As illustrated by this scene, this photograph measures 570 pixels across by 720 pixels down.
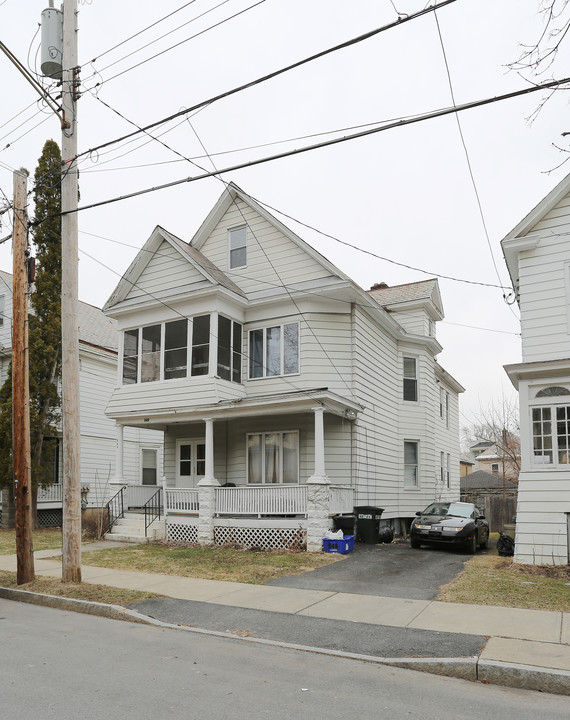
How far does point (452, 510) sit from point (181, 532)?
7.60 metres

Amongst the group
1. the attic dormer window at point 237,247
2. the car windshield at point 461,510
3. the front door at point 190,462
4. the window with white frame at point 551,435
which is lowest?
the car windshield at point 461,510

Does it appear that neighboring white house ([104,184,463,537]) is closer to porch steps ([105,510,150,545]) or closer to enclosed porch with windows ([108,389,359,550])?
enclosed porch with windows ([108,389,359,550])

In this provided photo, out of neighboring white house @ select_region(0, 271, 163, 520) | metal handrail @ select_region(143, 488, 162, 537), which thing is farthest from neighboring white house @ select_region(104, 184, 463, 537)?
neighboring white house @ select_region(0, 271, 163, 520)

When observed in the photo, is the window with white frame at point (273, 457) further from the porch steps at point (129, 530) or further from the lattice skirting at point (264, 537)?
the porch steps at point (129, 530)

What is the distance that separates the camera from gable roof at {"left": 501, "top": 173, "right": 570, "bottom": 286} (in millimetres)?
13875

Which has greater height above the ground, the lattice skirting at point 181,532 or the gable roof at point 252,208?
the gable roof at point 252,208

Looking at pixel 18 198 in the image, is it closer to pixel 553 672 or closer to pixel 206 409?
pixel 206 409

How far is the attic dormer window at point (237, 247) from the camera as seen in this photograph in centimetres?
2011

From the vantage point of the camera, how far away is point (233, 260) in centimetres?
2030

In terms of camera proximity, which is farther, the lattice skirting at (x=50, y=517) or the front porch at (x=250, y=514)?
the lattice skirting at (x=50, y=517)

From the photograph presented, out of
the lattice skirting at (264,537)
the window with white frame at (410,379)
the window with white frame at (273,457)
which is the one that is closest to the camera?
the lattice skirting at (264,537)

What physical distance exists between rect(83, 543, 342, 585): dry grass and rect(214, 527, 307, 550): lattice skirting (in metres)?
0.49

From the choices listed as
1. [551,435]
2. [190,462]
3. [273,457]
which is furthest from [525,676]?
[190,462]

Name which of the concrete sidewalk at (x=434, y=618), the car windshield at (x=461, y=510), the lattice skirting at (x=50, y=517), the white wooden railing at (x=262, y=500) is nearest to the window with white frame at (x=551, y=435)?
the car windshield at (x=461, y=510)
